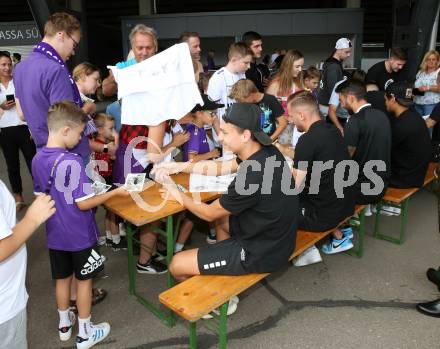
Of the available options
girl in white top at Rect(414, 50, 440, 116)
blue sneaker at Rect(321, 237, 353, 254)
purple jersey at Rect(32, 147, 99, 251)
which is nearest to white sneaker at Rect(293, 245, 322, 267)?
blue sneaker at Rect(321, 237, 353, 254)

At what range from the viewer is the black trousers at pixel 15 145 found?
15.5 ft

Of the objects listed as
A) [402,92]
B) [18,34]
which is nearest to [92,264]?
[402,92]

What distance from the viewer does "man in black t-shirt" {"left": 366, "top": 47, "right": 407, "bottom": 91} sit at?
523 centimetres

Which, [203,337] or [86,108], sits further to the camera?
[86,108]

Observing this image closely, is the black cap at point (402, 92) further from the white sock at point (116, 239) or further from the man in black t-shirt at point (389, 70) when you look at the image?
the white sock at point (116, 239)

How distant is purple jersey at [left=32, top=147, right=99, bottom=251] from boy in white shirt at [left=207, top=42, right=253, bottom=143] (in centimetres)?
190

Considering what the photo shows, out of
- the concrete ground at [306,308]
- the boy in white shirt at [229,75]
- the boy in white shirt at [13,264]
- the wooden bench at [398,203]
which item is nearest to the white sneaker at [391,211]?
the wooden bench at [398,203]

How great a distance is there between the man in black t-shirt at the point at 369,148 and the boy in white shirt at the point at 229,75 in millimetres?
1112

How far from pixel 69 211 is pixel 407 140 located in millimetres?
3235

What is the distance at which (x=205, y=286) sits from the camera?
7.62 feet

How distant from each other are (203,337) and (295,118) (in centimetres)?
178

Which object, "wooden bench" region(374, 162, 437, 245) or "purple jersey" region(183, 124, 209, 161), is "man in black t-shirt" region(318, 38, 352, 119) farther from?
"purple jersey" region(183, 124, 209, 161)

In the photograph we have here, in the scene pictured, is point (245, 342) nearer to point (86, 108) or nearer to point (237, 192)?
point (237, 192)

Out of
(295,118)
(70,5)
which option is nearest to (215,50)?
(70,5)
